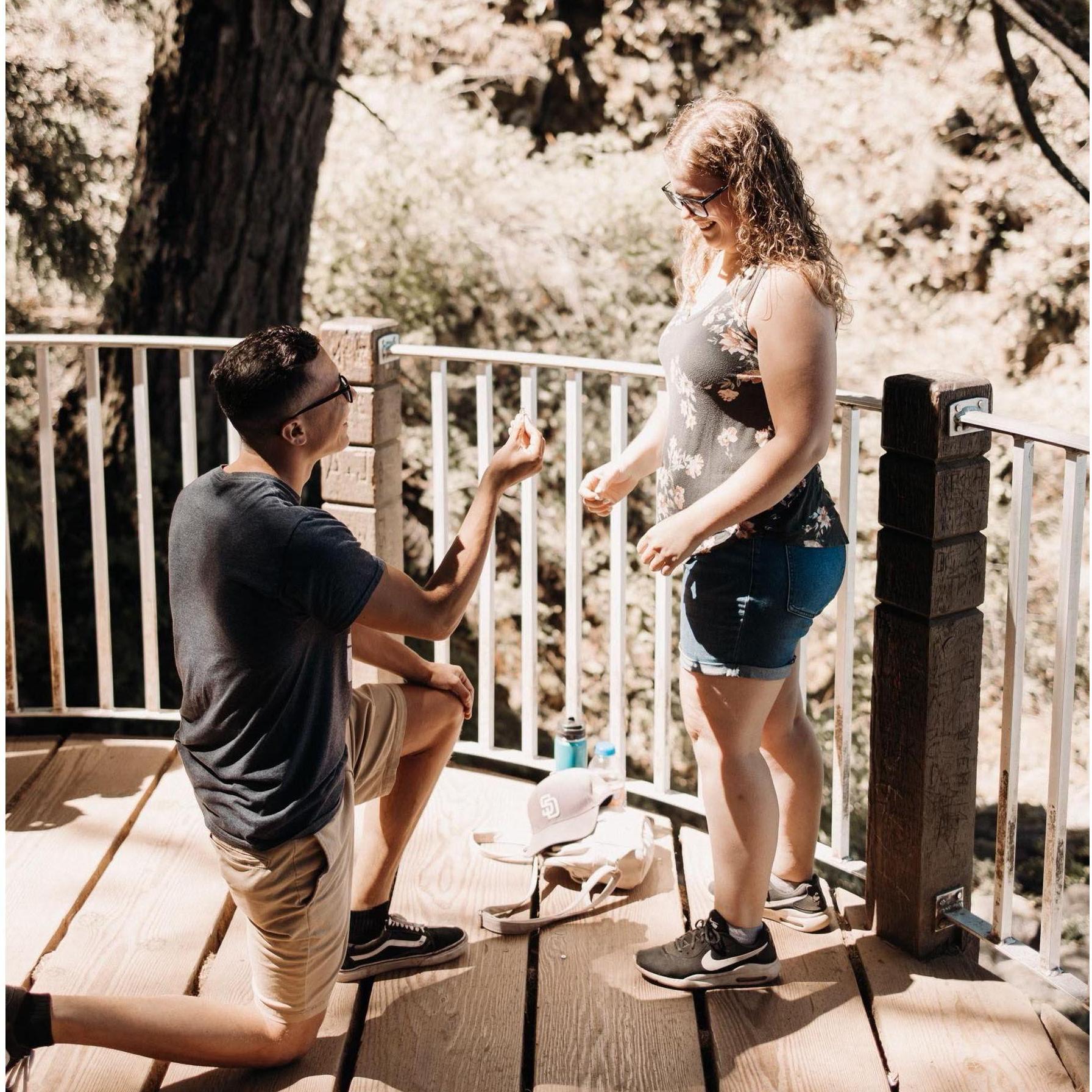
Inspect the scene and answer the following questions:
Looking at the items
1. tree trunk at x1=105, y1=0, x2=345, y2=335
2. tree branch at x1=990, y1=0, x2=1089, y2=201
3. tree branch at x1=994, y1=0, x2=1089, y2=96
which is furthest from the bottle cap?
tree branch at x1=994, y1=0, x2=1089, y2=96

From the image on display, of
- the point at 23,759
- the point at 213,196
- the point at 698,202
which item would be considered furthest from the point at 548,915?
the point at 213,196

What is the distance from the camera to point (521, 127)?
28.0 feet

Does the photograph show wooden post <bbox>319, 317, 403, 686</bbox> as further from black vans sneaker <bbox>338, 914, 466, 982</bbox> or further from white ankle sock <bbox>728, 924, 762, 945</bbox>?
white ankle sock <bbox>728, 924, 762, 945</bbox>

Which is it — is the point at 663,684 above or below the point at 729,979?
above

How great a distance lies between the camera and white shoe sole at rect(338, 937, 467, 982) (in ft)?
8.32

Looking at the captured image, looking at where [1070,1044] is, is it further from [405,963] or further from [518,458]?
[518,458]

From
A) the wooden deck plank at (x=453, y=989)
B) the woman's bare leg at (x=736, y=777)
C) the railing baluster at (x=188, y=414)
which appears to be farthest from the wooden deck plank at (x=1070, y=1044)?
the railing baluster at (x=188, y=414)

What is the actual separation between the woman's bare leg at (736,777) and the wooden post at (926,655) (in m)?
0.28

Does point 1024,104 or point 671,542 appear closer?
point 671,542

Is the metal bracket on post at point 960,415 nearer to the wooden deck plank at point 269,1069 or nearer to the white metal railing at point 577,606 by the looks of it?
the white metal railing at point 577,606

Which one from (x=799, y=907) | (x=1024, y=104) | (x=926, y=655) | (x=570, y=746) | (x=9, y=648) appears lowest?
(x=799, y=907)

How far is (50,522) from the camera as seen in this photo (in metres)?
3.59

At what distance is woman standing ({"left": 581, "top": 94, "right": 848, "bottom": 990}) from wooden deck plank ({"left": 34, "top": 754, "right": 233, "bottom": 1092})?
3.01 feet

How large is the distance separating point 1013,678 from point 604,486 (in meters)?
0.83
